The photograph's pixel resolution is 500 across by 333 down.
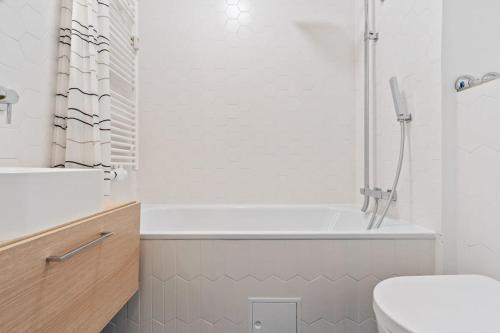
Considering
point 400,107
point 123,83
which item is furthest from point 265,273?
point 123,83

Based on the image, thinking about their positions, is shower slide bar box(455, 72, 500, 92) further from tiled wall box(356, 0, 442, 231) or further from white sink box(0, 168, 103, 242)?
white sink box(0, 168, 103, 242)

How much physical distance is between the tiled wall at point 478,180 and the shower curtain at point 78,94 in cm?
147

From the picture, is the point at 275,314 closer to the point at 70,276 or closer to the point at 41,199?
the point at 70,276

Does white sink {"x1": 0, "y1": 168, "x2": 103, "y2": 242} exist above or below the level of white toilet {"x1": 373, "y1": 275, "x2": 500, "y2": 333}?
above

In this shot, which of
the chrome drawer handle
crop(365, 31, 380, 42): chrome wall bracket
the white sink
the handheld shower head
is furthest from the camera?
crop(365, 31, 380, 42): chrome wall bracket

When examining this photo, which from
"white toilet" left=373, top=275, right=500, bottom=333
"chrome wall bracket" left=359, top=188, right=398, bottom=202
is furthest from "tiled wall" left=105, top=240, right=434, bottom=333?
"chrome wall bracket" left=359, top=188, right=398, bottom=202

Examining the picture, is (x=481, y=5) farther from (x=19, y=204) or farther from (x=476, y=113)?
(x=19, y=204)

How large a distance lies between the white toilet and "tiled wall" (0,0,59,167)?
4.06 feet

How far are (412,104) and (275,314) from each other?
115 cm

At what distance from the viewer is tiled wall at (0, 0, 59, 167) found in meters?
0.98

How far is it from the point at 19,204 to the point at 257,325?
1011 mm

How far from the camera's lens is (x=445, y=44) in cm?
118

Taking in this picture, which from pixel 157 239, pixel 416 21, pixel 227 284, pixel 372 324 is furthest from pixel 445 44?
pixel 157 239

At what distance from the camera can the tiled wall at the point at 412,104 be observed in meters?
1.24
